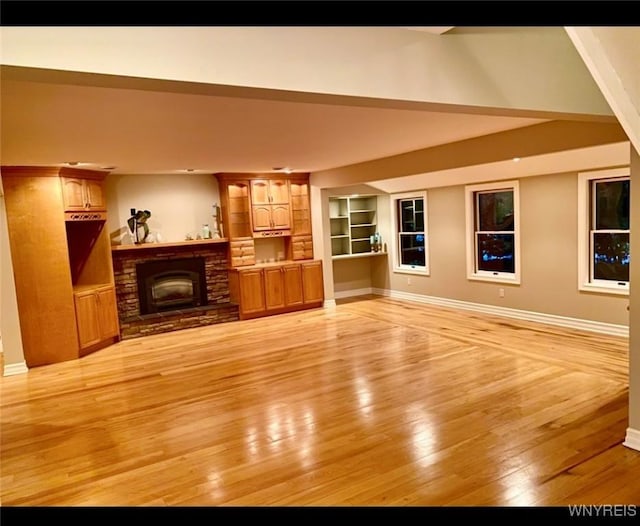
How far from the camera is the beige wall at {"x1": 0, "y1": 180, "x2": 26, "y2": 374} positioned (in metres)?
5.36

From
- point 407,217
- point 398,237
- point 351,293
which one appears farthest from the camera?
point 351,293

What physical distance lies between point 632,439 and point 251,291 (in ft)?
19.1

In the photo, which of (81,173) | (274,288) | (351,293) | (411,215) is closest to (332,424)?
(274,288)

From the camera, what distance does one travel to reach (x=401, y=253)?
30.6ft

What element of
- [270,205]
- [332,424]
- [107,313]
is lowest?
[332,424]

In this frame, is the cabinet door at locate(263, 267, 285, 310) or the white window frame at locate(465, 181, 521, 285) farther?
the cabinet door at locate(263, 267, 285, 310)

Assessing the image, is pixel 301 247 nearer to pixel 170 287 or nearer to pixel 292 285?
pixel 292 285

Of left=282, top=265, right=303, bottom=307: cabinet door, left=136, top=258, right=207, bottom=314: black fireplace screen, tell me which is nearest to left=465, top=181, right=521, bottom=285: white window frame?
left=282, top=265, right=303, bottom=307: cabinet door

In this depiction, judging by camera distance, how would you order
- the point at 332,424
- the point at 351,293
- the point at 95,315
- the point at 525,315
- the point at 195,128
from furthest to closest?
the point at 351,293 → the point at 525,315 → the point at 95,315 → the point at 195,128 → the point at 332,424

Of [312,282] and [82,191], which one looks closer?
[82,191]

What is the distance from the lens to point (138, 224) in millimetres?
7219

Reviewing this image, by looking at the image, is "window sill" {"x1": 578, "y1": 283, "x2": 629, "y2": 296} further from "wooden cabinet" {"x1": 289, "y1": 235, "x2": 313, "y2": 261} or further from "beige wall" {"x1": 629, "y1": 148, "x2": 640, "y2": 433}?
"wooden cabinet" {"x1": 289, "y1": 235, "x2": 313, "y2": 261}

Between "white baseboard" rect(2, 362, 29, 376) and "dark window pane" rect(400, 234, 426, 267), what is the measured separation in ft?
21.6

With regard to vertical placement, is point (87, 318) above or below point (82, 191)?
below
